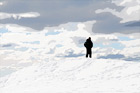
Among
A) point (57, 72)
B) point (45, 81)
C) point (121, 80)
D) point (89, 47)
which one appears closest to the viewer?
point (121, 80)

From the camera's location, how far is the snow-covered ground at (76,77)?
19581 mm

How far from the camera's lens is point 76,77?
22.8 metres

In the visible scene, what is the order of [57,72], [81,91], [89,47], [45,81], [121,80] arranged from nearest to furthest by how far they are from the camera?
[81,91], [121,80], [45,81], [57,72], [89,47]

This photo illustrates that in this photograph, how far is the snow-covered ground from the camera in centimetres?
1958

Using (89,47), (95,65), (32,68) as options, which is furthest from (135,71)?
(32,68)

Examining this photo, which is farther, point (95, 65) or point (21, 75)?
point (21, 75)

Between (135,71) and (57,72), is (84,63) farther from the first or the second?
(135,71)

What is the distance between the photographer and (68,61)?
87.2 feet

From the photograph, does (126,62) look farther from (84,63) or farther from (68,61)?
(68,61)

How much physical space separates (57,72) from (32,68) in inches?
131

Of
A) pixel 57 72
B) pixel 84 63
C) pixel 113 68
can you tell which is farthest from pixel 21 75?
pixel 113 68

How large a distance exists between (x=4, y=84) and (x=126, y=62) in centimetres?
1035

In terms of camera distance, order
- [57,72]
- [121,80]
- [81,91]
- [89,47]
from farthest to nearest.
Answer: [89,47] < [57,72] < [121,80] < [81,91]

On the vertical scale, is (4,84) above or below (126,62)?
below
